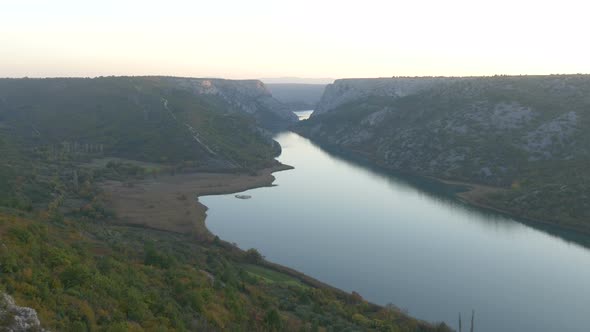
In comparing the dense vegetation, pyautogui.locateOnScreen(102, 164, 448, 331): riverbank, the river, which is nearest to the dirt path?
pyautogui.locateOnScreen(102, 164, 448, 331): riverbank

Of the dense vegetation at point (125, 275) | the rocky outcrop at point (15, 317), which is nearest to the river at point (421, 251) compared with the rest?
the dense vegetation at point (125, 275)

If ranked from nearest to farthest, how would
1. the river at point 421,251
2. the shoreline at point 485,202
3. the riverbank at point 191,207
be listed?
the riverbank at point 191,207
the river at point 421,251
the shoreline at point 485,202

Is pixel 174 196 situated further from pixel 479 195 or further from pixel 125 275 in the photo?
pixel 125 275

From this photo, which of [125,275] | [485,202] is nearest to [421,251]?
[485,202]

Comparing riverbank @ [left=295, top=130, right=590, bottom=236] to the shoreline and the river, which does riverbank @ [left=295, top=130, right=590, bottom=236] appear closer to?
the shoreline

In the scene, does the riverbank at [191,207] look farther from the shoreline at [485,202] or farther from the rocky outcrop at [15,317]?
the shoreline at [485,202]
